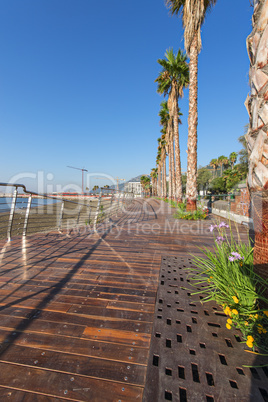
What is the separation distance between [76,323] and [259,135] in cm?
231

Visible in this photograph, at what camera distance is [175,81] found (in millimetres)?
14750

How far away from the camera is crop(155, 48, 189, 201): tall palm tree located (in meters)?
14.0

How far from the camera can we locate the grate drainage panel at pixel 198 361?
43.6 inches

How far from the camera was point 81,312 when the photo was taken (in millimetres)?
1918

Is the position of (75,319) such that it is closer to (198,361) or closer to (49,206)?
(198,361)

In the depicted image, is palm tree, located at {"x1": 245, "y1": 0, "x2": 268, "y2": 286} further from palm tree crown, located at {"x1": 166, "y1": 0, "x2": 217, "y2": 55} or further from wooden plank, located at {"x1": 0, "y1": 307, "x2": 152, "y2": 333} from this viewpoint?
palm tree crown, located at {"x1": 166, "y1": 0, "x2": 217, "y2": 55}

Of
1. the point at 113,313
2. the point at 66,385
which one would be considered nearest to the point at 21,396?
the point at 66,385

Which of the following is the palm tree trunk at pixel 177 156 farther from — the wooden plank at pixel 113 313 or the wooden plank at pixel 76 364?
the wooden plank at pixel 76 364

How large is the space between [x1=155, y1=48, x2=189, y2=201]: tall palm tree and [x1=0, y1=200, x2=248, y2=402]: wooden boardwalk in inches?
459

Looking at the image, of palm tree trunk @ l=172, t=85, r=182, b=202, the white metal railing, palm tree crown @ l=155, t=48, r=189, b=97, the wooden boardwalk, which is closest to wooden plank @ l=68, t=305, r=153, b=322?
the wooden boardwalk

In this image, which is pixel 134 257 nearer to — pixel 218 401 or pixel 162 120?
pixel 218 401

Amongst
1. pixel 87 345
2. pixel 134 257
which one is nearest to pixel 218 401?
pixel 87 345

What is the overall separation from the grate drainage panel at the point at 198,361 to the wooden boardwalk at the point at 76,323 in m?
0.10

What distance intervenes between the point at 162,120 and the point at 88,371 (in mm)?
25646
